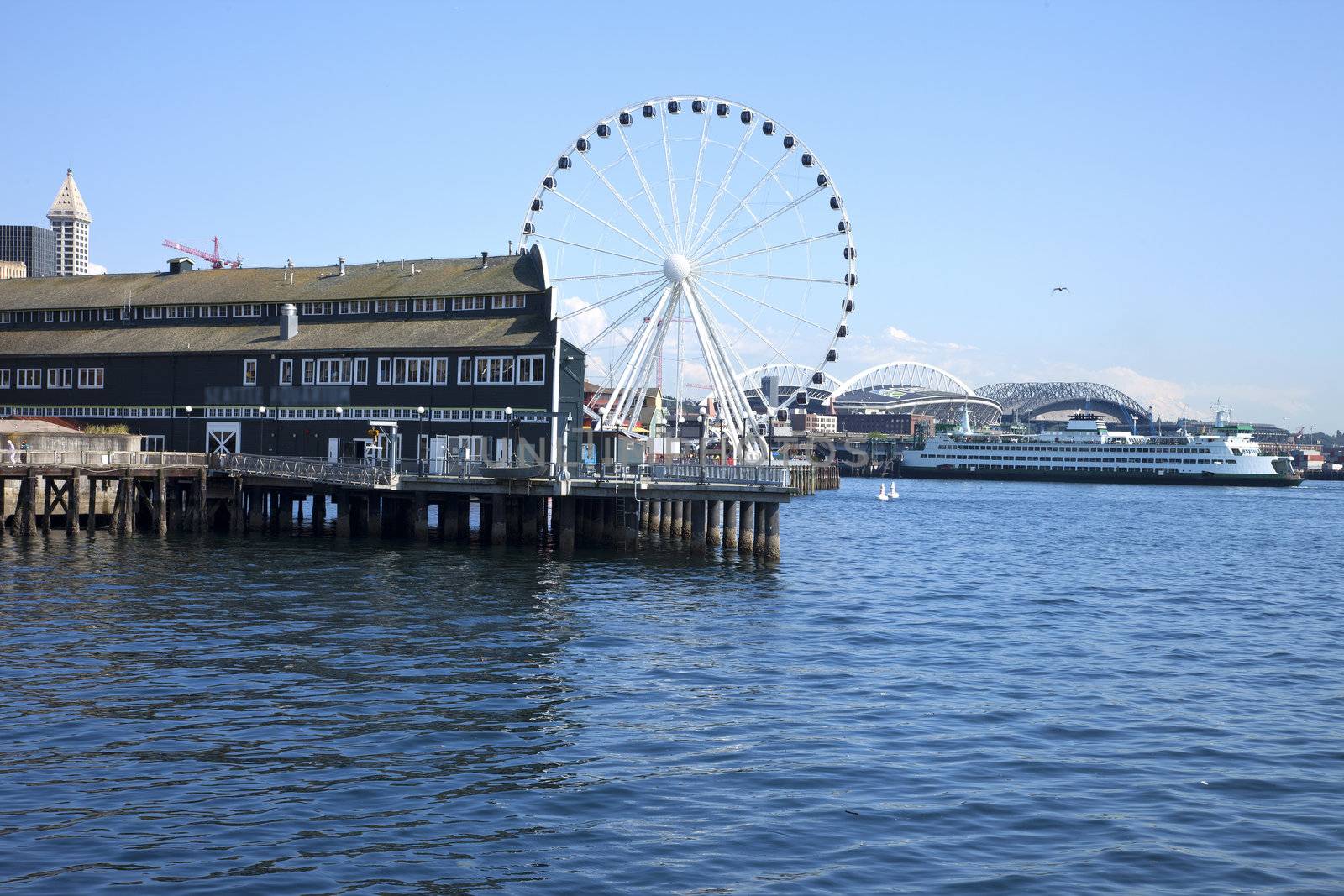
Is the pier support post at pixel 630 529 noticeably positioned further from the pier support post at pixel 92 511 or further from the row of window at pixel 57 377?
the row of window at pixel 57 377

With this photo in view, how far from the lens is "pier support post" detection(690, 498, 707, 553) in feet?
198

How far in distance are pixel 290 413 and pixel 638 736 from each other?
52443mm

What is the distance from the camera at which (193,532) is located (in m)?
62.9

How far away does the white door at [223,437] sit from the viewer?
74000mm

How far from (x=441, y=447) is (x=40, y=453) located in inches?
741

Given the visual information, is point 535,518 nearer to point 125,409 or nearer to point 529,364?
point 529,364

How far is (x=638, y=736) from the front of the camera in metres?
25.1

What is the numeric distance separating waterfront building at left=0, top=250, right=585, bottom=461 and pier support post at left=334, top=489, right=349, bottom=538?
5.88m

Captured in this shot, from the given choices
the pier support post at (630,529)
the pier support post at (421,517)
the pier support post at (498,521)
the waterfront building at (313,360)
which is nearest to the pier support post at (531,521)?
the pier support post at (498,521)

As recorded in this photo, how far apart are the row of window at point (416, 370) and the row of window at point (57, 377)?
11.3 m

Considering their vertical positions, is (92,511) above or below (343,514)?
above

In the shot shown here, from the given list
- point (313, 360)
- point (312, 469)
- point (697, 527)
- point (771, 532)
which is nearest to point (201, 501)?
point (312, 469)

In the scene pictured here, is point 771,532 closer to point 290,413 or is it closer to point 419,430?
point 419,430

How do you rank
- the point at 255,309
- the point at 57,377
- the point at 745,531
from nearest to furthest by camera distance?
the point at 745,531, the point at 255,309, the point at 57,377
